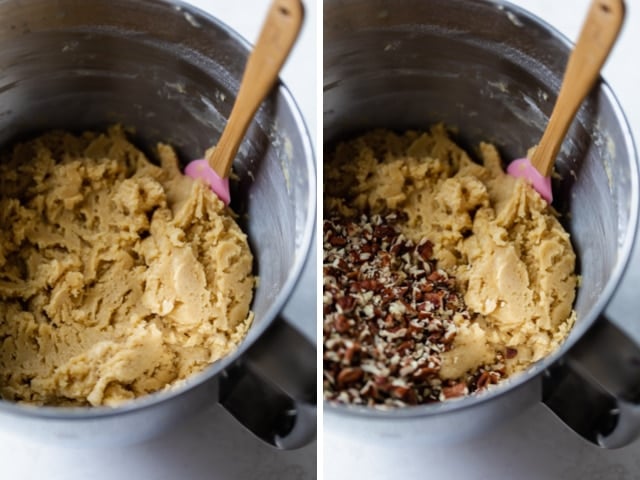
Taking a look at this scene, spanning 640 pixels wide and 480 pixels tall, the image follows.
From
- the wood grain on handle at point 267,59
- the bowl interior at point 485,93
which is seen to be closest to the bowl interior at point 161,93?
the wood grain on handle at point 267,59

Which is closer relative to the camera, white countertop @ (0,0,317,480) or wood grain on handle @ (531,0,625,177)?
wood grain on handle @ (531,0,625,177)

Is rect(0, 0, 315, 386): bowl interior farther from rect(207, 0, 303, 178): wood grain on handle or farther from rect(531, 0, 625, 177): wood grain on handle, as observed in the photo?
rect(531, 0, 625, 177): wood grain on handle

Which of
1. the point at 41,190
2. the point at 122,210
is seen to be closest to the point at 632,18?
the point at 122,210

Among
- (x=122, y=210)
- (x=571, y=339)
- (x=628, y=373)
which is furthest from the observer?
(x=122, y=210)

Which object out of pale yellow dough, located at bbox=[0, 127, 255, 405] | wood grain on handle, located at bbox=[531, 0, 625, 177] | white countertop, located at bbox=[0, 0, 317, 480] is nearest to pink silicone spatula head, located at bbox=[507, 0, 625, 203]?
wood grain on handle, located at bbox=[531, 0, 625, 177]

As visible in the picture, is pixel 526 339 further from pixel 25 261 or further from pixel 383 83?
pixel 25 261
